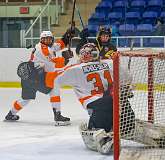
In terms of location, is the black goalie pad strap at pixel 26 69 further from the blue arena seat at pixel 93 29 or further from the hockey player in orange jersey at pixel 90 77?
the blue arena seat at pixel 93 29

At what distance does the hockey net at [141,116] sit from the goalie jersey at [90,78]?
0.21 metres

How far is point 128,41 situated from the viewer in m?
9.05

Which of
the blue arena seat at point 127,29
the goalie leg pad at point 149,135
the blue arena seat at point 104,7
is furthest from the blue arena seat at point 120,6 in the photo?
the goalie leg pad at point 149,135

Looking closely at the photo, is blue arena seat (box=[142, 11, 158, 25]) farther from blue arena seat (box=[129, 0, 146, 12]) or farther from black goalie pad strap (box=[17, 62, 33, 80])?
black goalie pad strap (box=[17, 62, 33, 80])

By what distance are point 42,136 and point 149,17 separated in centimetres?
662

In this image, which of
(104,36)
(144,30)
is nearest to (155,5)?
(144,30)

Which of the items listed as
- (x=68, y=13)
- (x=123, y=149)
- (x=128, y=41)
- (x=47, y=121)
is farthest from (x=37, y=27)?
(x=123, y=149)

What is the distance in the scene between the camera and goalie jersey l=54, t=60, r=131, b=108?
4801 millimetres

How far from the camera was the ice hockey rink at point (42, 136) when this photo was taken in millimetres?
A: 4328

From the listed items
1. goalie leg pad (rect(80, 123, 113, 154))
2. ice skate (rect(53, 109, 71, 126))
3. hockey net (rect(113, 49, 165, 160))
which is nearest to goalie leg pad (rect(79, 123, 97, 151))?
goalie leg pad (rect(80, 123, 113, 154))

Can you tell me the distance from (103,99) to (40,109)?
2.58 metres

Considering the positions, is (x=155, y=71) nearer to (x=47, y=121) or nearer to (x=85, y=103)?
(x=85, y=103)

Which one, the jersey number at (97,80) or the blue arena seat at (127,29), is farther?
the blue arena seat at (127,29)

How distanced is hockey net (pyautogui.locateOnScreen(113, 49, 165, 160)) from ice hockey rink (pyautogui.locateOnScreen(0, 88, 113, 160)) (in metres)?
0.23
